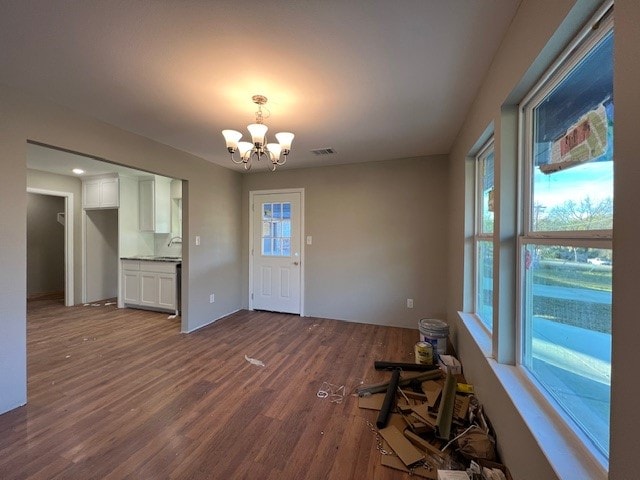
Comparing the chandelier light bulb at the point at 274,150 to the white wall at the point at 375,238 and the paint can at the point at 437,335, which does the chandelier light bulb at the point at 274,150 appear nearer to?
the white wall at the point at 375,238

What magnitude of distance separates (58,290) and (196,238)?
4704 mm

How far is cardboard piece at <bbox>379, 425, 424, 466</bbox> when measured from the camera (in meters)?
1.58

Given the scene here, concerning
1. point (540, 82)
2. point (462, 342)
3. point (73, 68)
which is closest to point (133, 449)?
point (73, 68)

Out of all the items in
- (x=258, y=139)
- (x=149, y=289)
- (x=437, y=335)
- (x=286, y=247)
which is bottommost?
(x=437, y=335)

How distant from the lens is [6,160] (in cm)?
194

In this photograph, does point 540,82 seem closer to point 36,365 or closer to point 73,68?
point 73,68

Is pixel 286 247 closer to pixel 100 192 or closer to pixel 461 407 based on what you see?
pixel 461 407

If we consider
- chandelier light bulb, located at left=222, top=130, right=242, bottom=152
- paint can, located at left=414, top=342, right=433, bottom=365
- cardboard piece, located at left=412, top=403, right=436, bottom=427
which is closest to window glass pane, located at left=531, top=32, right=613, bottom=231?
cardboard piece, located at left=412, top=403, right=436, bottom=427

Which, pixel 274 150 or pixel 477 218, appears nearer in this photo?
pixel 274 150

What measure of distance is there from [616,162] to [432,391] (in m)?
2.06

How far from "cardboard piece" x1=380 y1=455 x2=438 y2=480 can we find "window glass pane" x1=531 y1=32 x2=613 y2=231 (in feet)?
4.70

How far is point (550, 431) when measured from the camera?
1053mm

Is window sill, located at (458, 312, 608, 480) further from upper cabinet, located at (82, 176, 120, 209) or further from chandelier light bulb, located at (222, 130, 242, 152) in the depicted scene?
upper cabinet, located at (82, 176, 120, 209)

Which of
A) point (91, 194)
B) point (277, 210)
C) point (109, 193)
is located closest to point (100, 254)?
point (91, 194)
